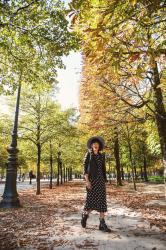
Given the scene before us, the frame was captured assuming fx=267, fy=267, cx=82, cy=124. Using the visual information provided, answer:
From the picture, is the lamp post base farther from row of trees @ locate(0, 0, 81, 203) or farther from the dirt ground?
the dirt ground

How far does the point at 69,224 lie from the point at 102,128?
4.69 meters

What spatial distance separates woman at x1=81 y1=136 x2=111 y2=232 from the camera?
5.89 meters

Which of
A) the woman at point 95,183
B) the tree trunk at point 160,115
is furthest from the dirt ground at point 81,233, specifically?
the tree trunk at point 160,115

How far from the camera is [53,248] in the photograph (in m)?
4.61

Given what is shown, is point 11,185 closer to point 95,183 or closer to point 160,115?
point 95,183

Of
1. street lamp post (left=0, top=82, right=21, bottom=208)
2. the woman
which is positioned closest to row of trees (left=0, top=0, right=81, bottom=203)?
street lamp post (left=0, top=82, right=21, bottom=208)

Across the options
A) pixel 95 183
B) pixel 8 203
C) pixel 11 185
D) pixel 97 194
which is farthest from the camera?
pixel 11 185

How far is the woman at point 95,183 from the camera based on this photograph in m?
5.89

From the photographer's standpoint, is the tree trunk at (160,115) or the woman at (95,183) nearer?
the woman at (95,183)

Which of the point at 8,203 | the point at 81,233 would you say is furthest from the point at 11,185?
the point at 81,233

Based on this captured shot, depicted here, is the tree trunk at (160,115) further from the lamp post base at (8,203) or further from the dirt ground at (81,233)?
the lamp post base at (8,203)

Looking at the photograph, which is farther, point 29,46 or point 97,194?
point 29,46

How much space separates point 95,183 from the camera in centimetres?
607

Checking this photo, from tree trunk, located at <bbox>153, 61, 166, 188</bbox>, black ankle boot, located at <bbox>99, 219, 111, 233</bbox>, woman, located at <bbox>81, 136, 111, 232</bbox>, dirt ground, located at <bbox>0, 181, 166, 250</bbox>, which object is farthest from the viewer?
tree trunk, located at <bbox>153, 61, 166, 188</bbox>
